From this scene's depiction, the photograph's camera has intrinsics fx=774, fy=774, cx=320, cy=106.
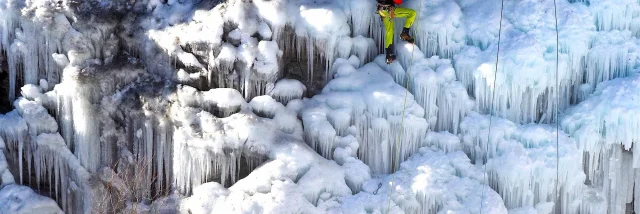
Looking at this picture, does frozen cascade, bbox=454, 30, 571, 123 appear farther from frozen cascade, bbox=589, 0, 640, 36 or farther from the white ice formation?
frozen cascade, bbox=589, 0, 640, 36

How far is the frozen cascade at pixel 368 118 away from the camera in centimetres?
941

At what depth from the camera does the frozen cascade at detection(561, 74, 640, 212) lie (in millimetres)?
8789

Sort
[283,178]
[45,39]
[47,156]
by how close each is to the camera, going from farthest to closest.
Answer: [47,156]
[45,39]
[283,178]

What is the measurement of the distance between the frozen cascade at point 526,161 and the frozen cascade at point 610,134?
184 millimetres

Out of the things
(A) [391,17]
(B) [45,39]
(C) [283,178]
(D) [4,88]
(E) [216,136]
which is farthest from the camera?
(D) [4,88]

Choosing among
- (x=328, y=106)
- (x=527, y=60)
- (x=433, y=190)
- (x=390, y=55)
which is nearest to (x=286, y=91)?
(x=328, y=106)

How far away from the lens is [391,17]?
9.34 metres

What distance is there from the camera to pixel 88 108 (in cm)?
1015

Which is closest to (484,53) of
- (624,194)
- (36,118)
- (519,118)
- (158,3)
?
(519,118)

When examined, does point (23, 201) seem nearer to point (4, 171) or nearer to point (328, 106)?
point (4, 171)

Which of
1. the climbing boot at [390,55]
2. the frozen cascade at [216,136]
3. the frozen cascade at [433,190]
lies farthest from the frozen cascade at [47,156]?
the climbing boot at [390,55]

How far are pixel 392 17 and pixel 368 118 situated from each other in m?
1.26

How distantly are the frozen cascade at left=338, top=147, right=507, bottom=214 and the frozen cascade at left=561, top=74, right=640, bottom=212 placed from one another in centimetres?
119

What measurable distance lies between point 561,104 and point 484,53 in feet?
3.66
